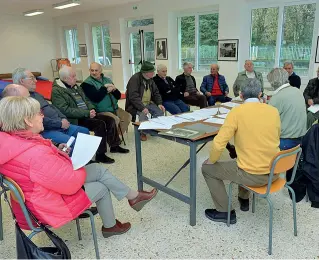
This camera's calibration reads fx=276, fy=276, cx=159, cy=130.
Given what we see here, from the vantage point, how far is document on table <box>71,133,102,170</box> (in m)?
1.61

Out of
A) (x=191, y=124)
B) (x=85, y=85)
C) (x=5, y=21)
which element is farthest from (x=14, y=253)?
(x=5, y=21)

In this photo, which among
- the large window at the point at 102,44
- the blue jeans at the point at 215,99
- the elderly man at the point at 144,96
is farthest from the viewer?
the large window at the point at 102,44

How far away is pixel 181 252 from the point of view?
183 centimetres

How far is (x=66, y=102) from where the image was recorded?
3145mm

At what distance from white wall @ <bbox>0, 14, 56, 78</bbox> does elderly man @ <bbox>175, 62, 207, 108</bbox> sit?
8257 mm

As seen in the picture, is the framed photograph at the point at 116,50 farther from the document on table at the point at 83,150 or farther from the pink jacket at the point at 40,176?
the pink jacket at the point at 40,176

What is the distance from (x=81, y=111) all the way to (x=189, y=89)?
88.1 inches

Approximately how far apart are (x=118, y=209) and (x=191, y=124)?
3.16 ft

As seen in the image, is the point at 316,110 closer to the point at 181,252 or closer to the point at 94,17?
the point at 181,252

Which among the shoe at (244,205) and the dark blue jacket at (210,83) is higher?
the dark blue jacket at (210,83)

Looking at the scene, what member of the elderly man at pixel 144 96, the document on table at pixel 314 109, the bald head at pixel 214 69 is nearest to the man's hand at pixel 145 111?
the elderly man at pixel 144 96

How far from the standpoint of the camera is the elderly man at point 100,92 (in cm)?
354

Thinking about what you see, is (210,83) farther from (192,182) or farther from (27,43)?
(27,43)

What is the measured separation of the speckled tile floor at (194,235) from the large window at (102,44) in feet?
25.8
